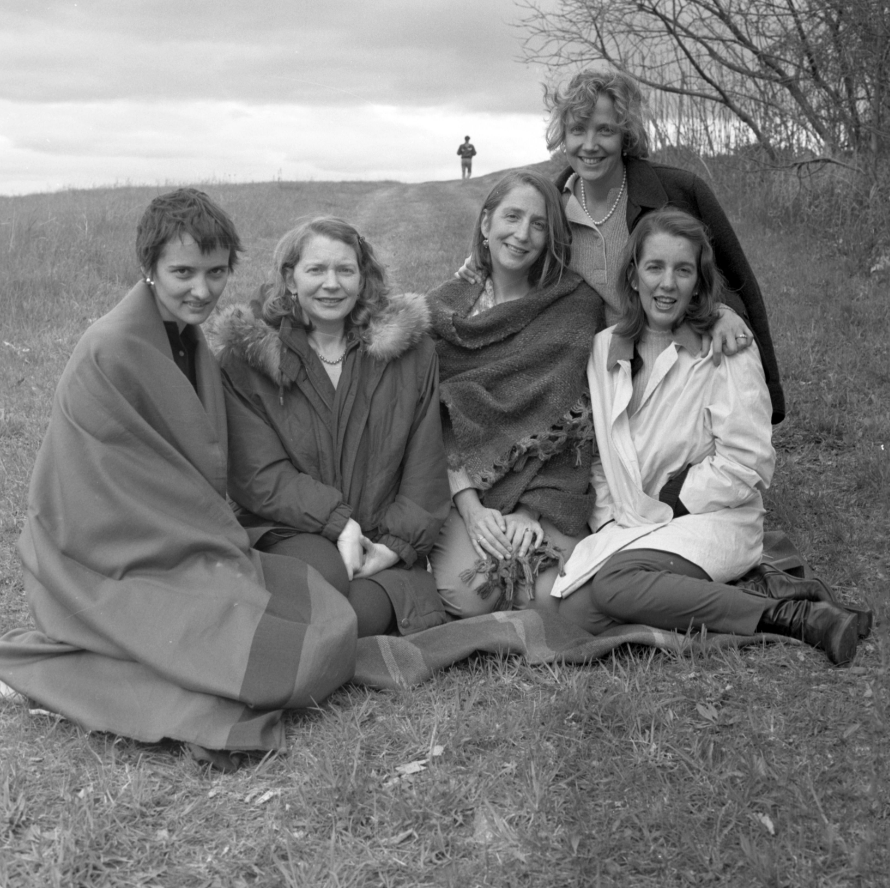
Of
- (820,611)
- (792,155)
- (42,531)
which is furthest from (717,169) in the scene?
(42,531)

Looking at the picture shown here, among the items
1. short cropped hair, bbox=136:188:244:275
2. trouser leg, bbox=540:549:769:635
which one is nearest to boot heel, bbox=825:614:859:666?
trouser leg, bbox=540:549:769:635

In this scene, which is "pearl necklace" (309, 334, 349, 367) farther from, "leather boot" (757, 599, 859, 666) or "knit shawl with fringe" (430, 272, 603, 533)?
"leather boot" (757, 599, 859, 666)

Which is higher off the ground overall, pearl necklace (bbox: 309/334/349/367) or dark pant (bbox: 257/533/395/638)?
pearl necklace (bbox: 309/334/349/367)

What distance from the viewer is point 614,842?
276 cm

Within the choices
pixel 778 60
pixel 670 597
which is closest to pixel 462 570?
pixel 670 597

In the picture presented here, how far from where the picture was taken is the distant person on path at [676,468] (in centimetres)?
387

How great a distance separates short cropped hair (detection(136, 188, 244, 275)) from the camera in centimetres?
356

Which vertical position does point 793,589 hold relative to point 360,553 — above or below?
below

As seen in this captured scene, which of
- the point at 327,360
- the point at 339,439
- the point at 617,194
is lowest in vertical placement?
the point at 339,439

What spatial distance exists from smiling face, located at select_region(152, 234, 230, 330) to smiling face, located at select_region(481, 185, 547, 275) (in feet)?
3.94

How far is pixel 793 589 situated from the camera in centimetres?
404

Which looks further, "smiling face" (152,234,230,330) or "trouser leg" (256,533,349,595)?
"trouser leg" (256,533,349,595)

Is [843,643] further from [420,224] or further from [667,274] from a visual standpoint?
[420,224]

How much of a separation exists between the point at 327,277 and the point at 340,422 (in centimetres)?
57
